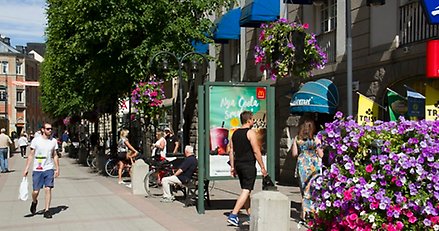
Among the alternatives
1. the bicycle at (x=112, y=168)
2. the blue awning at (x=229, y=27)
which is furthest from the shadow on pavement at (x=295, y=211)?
the blue awning at (x=229, y=27)

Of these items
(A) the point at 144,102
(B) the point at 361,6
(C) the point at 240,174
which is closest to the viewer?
(C) the point at 240,174

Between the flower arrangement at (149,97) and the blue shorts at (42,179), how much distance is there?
248 inches

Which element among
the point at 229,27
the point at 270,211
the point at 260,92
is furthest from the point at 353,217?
the point at 229,27

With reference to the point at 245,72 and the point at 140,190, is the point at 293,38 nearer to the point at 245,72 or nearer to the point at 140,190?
the point at 140,190

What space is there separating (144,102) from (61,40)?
6.96m

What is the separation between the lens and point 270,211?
22.4 feet

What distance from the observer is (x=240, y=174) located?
347 inches

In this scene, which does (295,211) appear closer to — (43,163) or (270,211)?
(270,211)

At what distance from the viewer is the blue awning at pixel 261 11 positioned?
55.4 ft

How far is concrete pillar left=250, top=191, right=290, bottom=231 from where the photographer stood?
681 centimetres

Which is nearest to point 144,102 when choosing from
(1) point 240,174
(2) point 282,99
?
(2) point 282,99

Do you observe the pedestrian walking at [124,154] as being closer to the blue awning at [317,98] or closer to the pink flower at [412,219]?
the blue awning at [317,98]

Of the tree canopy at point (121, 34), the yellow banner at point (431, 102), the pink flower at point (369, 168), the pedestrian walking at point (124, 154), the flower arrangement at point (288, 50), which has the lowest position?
the pedestrian walking at point (124, 154)

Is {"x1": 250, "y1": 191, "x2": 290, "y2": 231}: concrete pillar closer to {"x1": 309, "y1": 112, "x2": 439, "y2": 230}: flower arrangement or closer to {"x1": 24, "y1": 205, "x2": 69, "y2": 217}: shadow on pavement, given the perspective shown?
{"x1": 309, "y1": 112, "x2": 439, "y2": 230}: flower arrangement
